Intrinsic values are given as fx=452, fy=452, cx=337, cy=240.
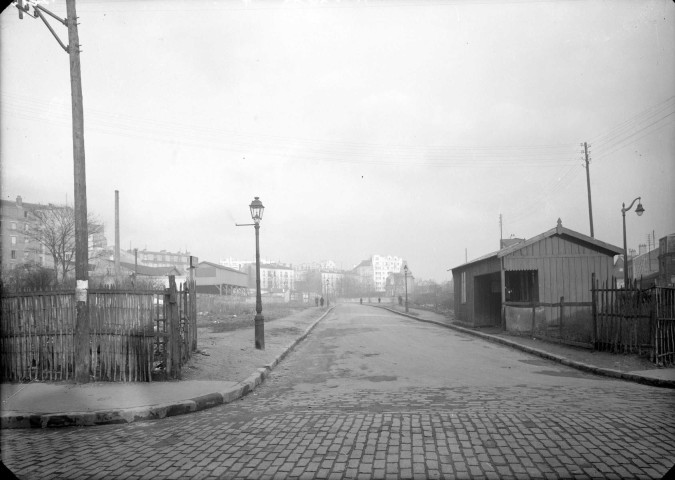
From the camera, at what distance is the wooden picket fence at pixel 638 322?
31.5ft

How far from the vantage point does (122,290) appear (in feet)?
27.8

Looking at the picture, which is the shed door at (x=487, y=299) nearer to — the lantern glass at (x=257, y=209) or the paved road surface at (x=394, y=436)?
the lantern glass at (x=257, y=209)

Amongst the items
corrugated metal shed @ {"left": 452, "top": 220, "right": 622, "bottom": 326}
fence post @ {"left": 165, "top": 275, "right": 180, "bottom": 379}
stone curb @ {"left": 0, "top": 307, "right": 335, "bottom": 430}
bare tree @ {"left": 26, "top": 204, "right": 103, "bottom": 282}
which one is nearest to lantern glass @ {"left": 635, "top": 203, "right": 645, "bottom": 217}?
corrugated metal shed @ {"left": 452, "top": 220, "right": 622, "bottom": 326}

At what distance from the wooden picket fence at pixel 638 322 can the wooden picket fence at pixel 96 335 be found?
9973 millimetres

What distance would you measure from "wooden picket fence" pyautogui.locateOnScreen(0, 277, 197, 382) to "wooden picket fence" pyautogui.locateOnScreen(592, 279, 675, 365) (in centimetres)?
997

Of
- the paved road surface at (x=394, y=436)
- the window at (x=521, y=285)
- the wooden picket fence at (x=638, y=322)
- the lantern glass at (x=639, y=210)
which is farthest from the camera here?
the lantern glass at (x=639, y=210)

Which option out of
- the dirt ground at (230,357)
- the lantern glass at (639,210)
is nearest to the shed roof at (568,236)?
the lantern glass at (639,210)

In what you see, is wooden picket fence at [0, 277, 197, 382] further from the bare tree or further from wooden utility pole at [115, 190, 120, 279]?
the bare tree

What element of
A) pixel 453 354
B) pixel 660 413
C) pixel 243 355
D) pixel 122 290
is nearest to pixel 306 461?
pixel 660 413

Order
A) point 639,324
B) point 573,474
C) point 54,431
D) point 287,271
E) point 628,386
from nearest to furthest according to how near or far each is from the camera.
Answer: point 573,474 → point 54,431 → point 628,386 → point 639,324 → point 287,271

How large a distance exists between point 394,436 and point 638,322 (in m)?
8.32

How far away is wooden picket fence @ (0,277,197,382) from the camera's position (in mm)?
8383

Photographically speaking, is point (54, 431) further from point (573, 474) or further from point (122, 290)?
point (573, 474)

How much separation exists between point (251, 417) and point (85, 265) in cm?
464
